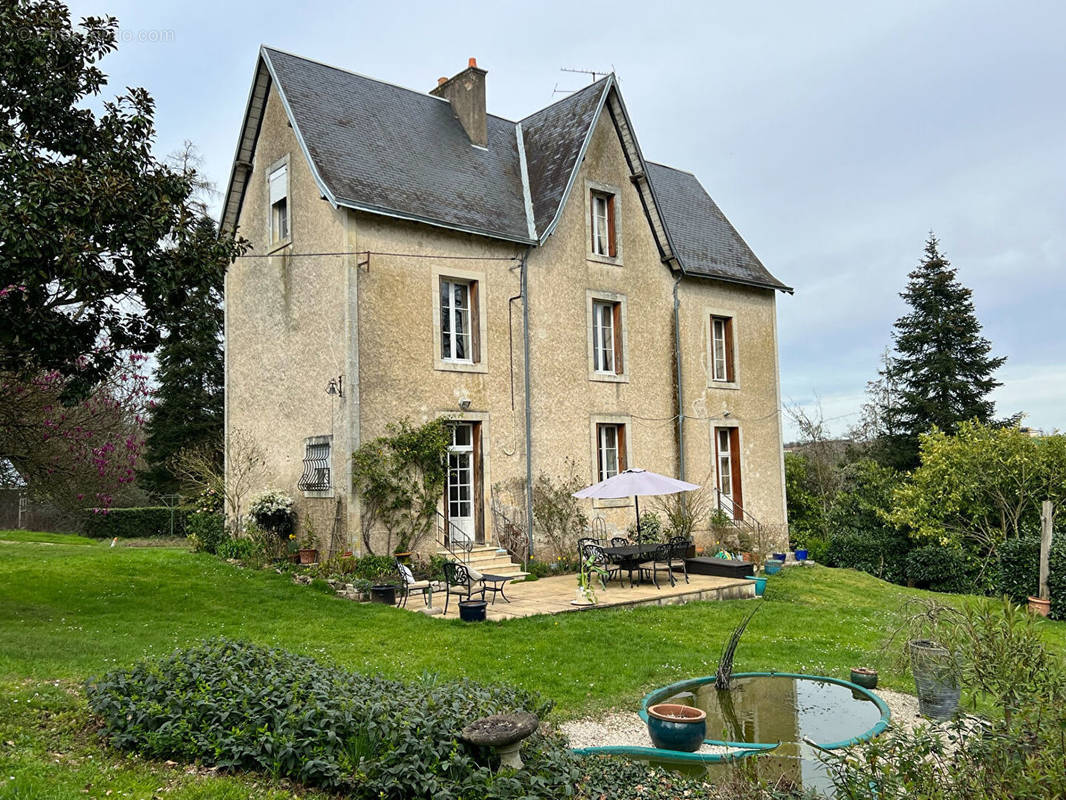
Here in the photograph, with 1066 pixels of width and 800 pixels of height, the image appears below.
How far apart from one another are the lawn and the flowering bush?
0.96 meters

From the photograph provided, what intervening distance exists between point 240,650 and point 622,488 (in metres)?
7.77

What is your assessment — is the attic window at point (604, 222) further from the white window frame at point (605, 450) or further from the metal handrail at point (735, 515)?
the metal handrail at point (735, 515)

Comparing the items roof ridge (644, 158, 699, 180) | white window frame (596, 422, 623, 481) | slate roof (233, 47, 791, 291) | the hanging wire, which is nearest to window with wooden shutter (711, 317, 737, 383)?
slate roof (233, 47, 791, 291)

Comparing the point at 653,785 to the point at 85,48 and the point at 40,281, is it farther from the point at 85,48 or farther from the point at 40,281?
the point at 85,48

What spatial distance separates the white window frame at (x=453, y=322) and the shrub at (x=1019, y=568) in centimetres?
1142

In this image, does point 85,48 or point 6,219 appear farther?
point 85,48

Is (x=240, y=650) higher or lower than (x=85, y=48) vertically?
lower

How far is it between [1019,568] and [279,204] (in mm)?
16170

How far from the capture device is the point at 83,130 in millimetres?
9828

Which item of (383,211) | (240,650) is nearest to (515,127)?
(383,211)

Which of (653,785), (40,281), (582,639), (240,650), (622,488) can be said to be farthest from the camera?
(622,488)

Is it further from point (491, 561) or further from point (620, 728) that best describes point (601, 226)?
point (620, 728)

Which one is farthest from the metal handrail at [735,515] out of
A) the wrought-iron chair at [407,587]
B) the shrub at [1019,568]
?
the wrought-iron chair at [407,587]


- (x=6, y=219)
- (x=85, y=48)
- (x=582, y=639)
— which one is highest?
(x=85, y=48)
